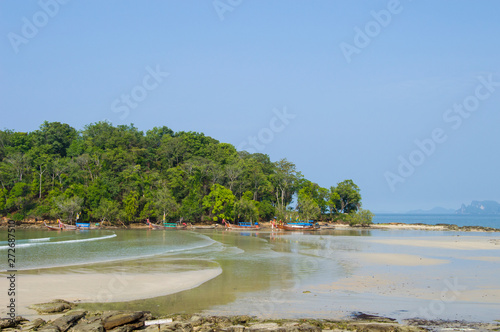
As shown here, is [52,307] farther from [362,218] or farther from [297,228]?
[362,218]

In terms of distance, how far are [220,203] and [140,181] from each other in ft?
47.2

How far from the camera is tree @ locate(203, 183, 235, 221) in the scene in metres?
66.4

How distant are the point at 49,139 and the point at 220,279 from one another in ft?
237

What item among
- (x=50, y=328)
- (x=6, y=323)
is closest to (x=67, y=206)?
(x=6, y=323)

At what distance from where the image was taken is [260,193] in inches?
3125

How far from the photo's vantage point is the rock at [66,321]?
363 inches

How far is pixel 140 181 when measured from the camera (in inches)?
2640

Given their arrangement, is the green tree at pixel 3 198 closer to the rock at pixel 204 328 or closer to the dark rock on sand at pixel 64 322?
the dark rock on sand at pixel 64 322

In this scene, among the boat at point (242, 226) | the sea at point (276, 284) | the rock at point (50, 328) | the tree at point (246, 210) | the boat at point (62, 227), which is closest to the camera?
the rock at point (50, 328)

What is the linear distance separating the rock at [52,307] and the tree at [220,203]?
54684 mm

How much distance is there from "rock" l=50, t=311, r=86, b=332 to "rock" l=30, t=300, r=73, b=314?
108cm

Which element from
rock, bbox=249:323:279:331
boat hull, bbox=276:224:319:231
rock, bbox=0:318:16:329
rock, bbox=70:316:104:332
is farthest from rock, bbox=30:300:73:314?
boat hull, bbox=276:224:319:231

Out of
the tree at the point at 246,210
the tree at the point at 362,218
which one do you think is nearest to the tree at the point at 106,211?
the tree at the point at 246,210

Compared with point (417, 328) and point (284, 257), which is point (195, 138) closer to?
point (284, 257)
